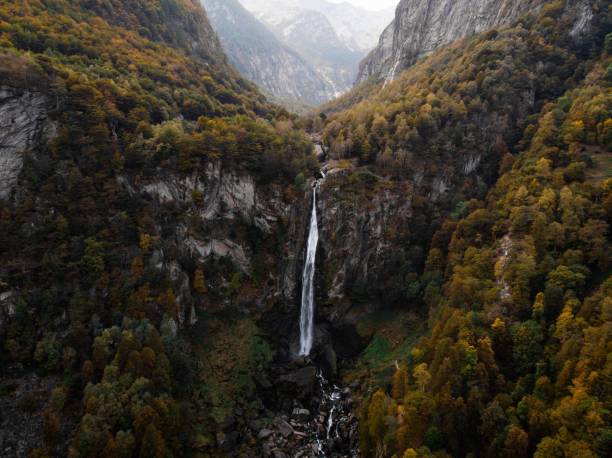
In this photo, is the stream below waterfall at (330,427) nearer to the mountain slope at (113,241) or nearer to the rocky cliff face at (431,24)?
the mountain slope at (113,241)

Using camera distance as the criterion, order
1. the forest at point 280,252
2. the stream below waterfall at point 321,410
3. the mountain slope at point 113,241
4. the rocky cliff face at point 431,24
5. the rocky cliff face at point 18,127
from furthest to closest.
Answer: the rocky cliff face at point 431,24
the rocky cliff face at point 18,127
the stream below waterfall at point 321,410
the mountain slope at point 113,241
the forest at point 280,252

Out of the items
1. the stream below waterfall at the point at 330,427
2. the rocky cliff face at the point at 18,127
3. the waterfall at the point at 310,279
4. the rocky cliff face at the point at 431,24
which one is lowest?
the stream below waterfall at the point at 330,427

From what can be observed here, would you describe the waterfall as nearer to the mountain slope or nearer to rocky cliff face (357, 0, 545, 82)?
the mountain slope

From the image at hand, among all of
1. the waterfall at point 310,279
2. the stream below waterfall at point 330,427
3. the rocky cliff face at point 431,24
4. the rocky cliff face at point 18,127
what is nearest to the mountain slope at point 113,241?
the rocky cliff face at point 18,127

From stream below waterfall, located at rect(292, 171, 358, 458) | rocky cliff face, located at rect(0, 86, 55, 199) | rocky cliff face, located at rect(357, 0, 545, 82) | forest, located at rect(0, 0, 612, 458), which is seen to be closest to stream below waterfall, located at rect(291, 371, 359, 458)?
stream below waterfall, located at rect(292, 171, 358, 458)

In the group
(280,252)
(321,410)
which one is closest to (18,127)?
(280,252)

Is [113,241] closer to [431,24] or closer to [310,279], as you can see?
[310,279]
